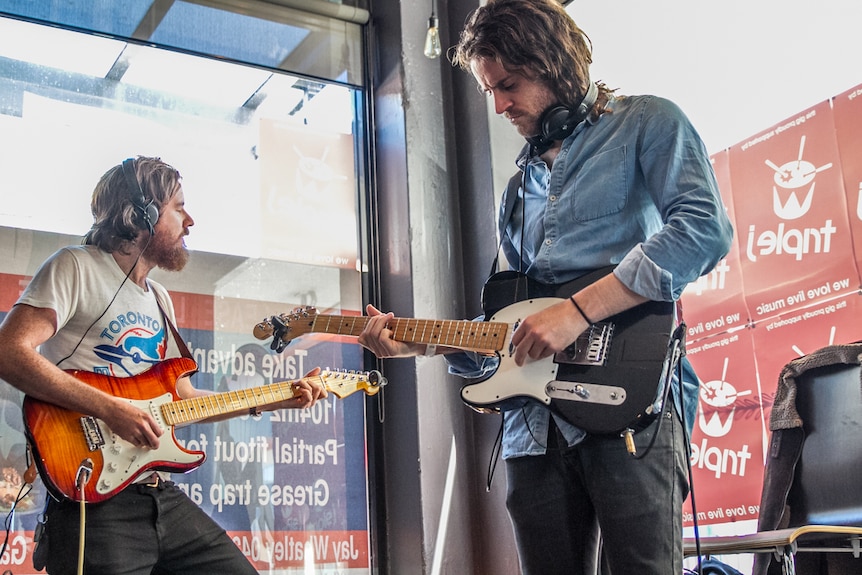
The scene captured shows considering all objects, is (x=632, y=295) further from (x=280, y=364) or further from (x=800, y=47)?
(x=280, y=364)

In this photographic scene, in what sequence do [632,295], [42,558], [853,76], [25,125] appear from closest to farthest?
1. [632,295]
2. [42,558]
3. [853,76]
4. [25,125]

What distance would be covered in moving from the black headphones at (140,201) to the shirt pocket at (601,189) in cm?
153

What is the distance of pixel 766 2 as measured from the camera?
321 cm

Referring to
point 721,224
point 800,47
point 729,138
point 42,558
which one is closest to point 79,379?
point 42,558

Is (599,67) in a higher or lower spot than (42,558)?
higher

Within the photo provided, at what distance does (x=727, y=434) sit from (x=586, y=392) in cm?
146

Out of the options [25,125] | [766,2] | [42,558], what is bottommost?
[42,558]

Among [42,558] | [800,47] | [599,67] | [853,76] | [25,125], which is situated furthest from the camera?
[599,67]

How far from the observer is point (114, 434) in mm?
2422

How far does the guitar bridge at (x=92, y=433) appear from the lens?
2.39m

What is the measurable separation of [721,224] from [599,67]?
215 centimetres

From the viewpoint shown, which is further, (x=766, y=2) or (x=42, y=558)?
(x=766, y=2)

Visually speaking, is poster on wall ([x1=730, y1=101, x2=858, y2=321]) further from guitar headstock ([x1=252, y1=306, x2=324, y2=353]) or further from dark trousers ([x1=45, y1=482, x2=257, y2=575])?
dark trousers ([x1=45, y1=482, x2=257, y2=575])

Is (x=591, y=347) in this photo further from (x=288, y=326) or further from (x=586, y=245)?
(x=288, y=326)
